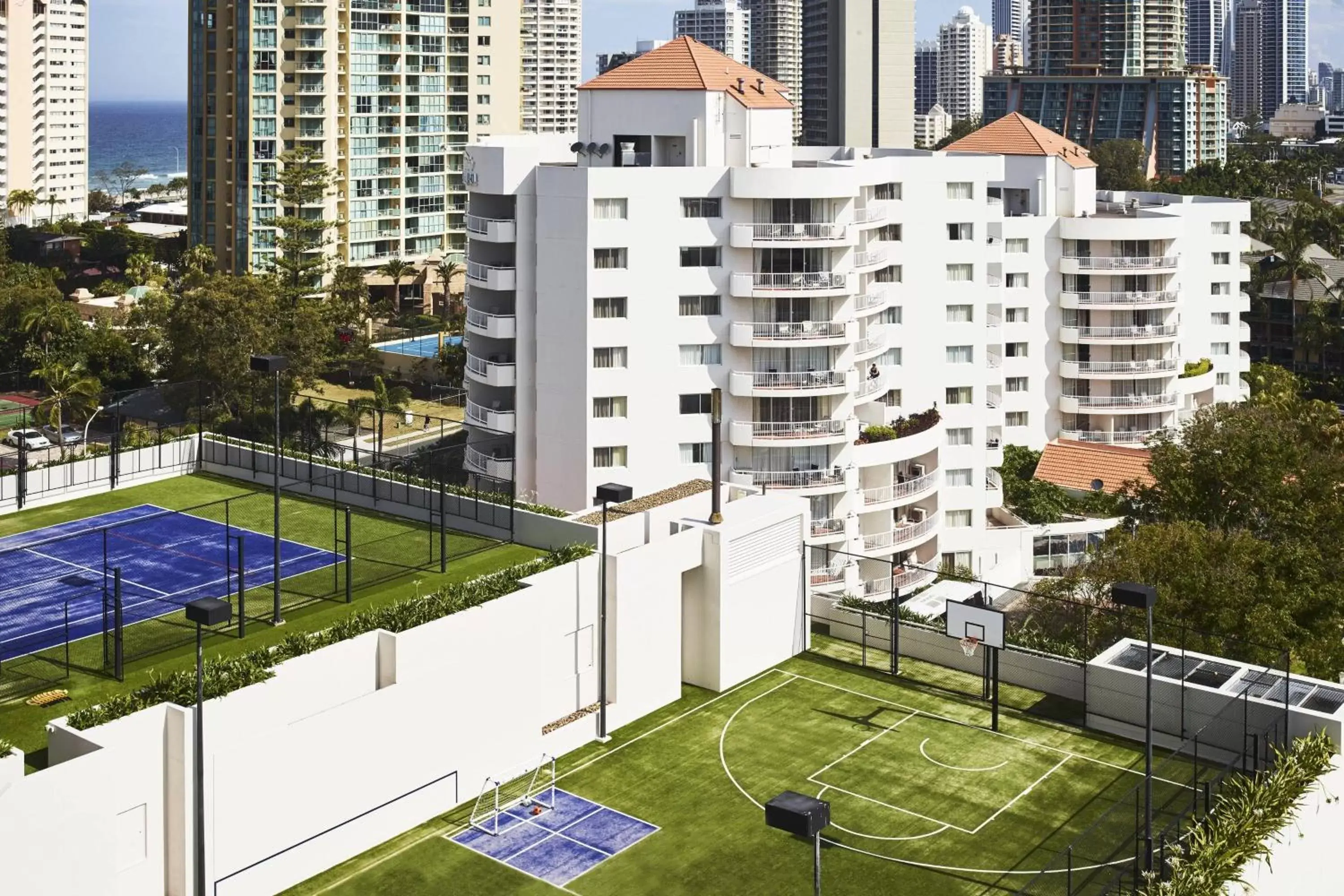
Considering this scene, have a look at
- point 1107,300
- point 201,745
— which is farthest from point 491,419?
point 201,745

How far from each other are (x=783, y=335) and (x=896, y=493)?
8648 millimetres

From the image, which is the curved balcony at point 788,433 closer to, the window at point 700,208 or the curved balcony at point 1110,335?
the window at point 700,208

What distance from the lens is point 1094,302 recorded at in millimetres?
86250

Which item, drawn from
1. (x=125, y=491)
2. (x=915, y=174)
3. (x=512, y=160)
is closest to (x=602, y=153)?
(x=512, y=160)

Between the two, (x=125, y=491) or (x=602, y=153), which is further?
(x=602, y=153)

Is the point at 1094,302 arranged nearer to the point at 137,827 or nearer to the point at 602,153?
the point at 602,153

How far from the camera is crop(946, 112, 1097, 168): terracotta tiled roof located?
3433 inches

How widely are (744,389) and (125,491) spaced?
928 inches

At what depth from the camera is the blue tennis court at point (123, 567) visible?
1569 inches

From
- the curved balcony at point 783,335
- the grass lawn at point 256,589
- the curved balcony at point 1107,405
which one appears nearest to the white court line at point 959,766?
the grass lawn at point 256,589

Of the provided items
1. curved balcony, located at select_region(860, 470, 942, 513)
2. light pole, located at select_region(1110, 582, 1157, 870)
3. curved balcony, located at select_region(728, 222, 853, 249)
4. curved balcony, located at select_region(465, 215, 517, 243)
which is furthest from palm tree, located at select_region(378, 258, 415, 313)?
light pole, located at select_region(1110, 582, 1157, 870)

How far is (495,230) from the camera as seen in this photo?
65.2 m

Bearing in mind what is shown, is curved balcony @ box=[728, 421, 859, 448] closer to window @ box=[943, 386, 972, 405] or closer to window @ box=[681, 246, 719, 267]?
window @ box=[681, 246, 719, 267]

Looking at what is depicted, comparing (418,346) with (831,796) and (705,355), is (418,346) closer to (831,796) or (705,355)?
(705,355)
